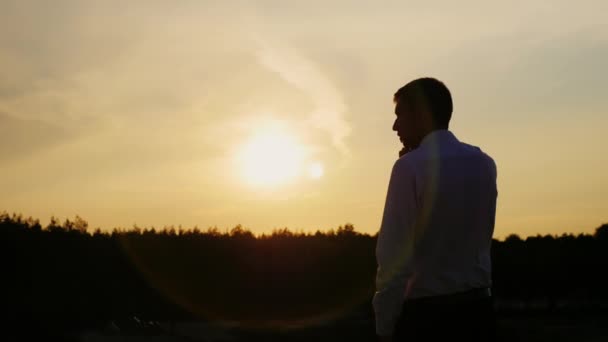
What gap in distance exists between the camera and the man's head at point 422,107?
3.71 meters

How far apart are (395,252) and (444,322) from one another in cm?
→ 35

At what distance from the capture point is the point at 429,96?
371 cm

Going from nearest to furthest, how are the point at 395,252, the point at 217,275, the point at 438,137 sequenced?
1. the point at 395,252
2. the point at 438,137
3. the point at 217,275

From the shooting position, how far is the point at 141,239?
84.1 ft

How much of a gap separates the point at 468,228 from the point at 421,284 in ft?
0.98

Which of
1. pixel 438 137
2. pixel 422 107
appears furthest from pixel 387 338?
pixel 422 107

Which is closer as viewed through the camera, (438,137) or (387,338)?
(387,338)

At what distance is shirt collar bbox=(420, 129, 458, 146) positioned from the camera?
366 cm

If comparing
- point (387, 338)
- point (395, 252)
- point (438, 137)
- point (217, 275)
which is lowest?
point (387, 338)

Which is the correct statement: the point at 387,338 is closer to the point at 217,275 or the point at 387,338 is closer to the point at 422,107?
the point at 422,107

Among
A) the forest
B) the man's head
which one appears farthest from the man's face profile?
the forest

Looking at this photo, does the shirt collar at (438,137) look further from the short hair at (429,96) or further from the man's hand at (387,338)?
the man's hand at (387,338)

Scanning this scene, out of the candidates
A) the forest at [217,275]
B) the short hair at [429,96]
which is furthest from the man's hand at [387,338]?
the forest at [217,275]

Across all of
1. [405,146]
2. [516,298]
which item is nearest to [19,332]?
[405,146]
